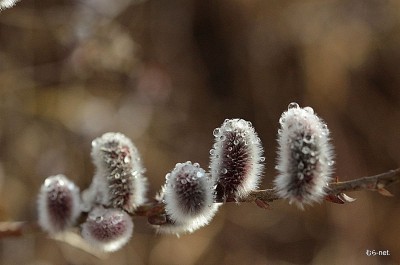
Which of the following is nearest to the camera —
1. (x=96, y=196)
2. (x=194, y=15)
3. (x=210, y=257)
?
(x=96, y=196)

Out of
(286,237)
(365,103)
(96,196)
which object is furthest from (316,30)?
(96,196)

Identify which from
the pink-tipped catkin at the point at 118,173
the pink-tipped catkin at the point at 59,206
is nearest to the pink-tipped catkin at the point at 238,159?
the pink-tipped catkin at the point at 118,173

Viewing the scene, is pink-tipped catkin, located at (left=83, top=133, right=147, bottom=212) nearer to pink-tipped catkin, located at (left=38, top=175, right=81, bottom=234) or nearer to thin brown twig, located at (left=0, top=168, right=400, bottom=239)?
thin brown twig, located at (left=0, top=168, right=400, bottom=239)

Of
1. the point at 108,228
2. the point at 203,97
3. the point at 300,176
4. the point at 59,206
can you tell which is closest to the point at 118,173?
the point at 108,228

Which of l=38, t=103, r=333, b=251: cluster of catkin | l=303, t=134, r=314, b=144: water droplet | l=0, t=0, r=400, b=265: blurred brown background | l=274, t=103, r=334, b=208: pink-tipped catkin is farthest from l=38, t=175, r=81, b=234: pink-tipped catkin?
l=0, t=0, r=400, b=265: blurred brown background

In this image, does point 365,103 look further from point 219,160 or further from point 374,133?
point 219,160

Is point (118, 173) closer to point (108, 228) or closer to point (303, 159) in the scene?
point (108, 228)

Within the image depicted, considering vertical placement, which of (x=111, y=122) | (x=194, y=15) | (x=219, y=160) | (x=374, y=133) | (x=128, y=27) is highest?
(x=194, y=15)
